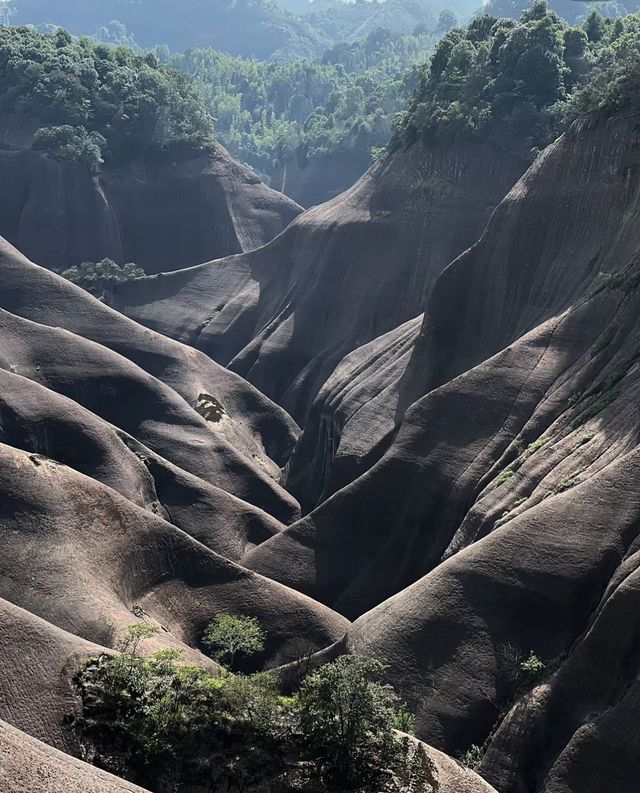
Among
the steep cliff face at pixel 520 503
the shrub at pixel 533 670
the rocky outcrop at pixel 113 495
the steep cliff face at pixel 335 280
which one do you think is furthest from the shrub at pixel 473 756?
the steep cliff face at pixel 335 280

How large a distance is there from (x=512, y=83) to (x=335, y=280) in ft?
58.1

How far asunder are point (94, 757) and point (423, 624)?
38.9 feet

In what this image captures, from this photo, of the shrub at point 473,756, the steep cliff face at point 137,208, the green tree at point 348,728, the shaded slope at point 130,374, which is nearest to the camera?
the green tree at point 348,728

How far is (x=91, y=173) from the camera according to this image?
4141 inches

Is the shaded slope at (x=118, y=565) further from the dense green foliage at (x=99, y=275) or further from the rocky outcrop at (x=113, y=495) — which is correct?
the dense green foliage at (x=99, y=275)

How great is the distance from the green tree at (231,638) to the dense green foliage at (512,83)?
4479cm

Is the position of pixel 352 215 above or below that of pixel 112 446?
above

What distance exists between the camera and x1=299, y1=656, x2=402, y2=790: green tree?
28359 millimetres

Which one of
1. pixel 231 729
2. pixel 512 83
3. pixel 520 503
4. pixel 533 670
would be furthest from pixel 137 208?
pixel 231 729

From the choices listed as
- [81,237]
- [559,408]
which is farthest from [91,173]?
[559,408]

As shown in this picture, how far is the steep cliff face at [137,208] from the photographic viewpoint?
331 ft

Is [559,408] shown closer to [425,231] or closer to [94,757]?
[94,757]

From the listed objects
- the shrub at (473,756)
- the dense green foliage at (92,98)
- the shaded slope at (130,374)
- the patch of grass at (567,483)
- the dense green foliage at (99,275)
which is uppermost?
the dense green foliage at (92,98)

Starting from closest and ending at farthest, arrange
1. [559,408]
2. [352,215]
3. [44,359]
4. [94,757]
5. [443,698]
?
[94,757], [443,698], [559,408], [44,359], [352,215]
